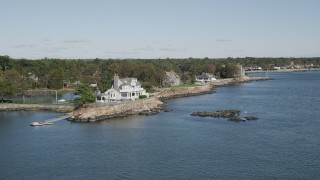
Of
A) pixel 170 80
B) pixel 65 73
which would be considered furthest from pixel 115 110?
pixel 65 73

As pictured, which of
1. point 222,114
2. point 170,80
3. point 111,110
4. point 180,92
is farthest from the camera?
point 170,80

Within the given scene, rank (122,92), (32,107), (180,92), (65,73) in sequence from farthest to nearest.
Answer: (65,73)
(180,92)
(122,92)
(32,107)

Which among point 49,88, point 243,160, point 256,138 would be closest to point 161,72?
point 49,88

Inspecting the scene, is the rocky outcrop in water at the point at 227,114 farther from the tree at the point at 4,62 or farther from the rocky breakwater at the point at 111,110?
the tree at the point at 4,62

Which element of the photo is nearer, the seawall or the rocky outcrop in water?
the rocky outcrop in water

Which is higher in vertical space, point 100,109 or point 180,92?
point 180,92

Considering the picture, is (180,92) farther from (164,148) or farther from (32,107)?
(164,148)

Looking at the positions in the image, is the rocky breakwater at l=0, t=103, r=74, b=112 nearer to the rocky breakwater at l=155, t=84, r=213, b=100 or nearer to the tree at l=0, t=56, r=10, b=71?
→ the rocky breakwater at l=155, t=84, r=213, b=100

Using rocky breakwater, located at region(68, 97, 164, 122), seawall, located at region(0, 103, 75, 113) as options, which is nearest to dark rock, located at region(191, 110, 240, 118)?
rocky breakwater, located at region(68, 97, 164, 122)
